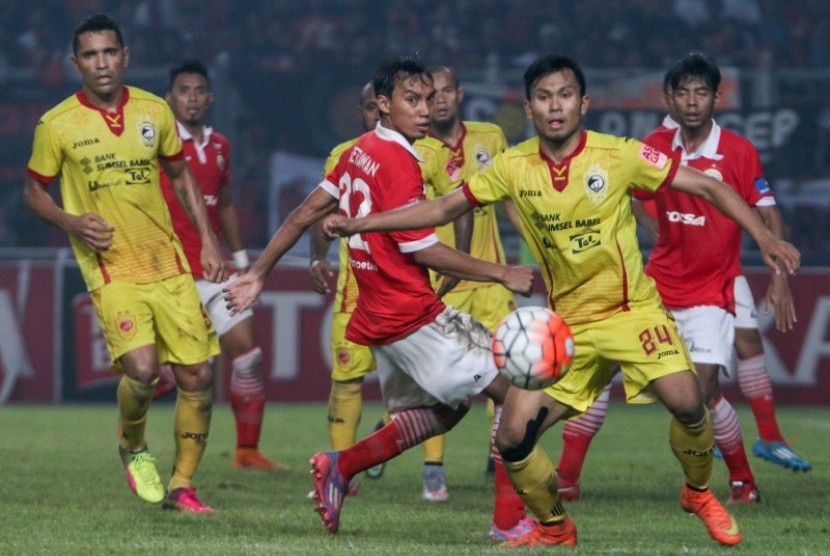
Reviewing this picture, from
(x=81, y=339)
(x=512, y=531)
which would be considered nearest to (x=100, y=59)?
(x=512, y=531)

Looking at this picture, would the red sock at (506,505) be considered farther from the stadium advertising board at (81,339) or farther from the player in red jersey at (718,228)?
the stadium advertising board at (81,339)

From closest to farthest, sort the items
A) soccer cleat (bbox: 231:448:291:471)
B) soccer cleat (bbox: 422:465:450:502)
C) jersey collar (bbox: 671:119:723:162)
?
1. jersey collar (bbox: 671:119:723:162)
2. soccer cleat (bbox: 422:465:450:502)
3. soccer cleat (bbox: 231:448:291:471)

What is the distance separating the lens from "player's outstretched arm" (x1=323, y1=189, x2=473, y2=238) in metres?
6.56

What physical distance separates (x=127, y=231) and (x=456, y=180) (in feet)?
6.75

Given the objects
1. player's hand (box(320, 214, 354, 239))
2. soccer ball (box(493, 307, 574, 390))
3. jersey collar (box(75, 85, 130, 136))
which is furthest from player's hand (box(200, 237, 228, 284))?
soccer ball (box(493, 307, 574, 390))

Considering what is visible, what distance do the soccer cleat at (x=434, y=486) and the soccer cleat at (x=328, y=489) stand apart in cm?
145

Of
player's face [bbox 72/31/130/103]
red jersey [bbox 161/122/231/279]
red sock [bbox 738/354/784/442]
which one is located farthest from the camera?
red jersey [bbox 161/122/231/279]

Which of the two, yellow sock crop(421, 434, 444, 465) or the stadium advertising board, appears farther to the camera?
the stadium advertising board

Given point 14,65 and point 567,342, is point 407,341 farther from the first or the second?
point 14,65

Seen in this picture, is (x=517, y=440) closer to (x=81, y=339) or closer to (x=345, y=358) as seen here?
(x=345, y=358)

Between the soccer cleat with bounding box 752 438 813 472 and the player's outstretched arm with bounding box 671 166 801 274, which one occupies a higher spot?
the player's outstretched arm with bounding box 671 166 801 274

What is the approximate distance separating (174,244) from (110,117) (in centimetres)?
69

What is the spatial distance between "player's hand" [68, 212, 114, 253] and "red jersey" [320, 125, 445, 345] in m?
1.24

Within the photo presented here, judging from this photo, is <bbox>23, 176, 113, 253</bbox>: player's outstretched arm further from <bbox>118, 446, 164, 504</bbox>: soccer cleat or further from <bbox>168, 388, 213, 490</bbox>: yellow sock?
<bbox>118, 446, 164, 504</bbox>: soccer cleat
